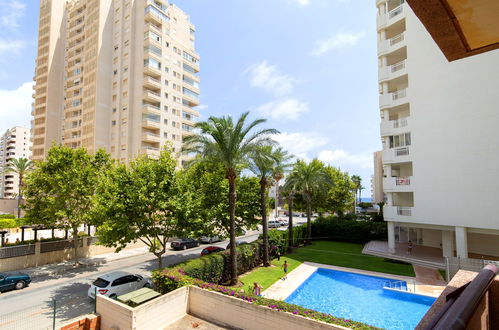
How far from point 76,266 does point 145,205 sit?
12532 mm

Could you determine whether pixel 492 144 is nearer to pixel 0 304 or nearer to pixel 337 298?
pixel 337 298

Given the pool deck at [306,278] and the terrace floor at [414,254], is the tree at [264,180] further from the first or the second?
the terrace floor at [414,254]

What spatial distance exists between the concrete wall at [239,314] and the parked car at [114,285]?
4.88m

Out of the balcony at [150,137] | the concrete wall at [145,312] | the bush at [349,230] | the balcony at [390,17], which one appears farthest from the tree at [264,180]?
the balcony at [150,137]

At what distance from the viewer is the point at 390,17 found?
2920cm

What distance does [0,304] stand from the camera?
51.9 ft

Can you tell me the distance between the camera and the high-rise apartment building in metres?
49.3

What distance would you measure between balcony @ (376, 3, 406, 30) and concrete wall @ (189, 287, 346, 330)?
31.2m

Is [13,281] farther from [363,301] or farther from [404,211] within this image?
[404,211]

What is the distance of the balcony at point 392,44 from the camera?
2802 cm

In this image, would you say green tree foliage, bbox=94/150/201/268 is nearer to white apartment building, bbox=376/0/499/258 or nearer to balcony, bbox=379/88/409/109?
white apartment building, bbox=376/0/499/258

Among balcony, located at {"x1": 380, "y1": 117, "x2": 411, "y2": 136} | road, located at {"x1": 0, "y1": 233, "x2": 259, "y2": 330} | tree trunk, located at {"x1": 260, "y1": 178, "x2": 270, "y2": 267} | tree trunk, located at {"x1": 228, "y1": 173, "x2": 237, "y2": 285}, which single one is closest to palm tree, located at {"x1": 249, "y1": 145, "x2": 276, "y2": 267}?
tree trunk, located at {"x1": 260, "y1": 178, "x2": 270, "y2": 267}

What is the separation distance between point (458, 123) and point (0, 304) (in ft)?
119

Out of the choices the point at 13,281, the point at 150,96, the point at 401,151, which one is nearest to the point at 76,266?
the point at 13,281
